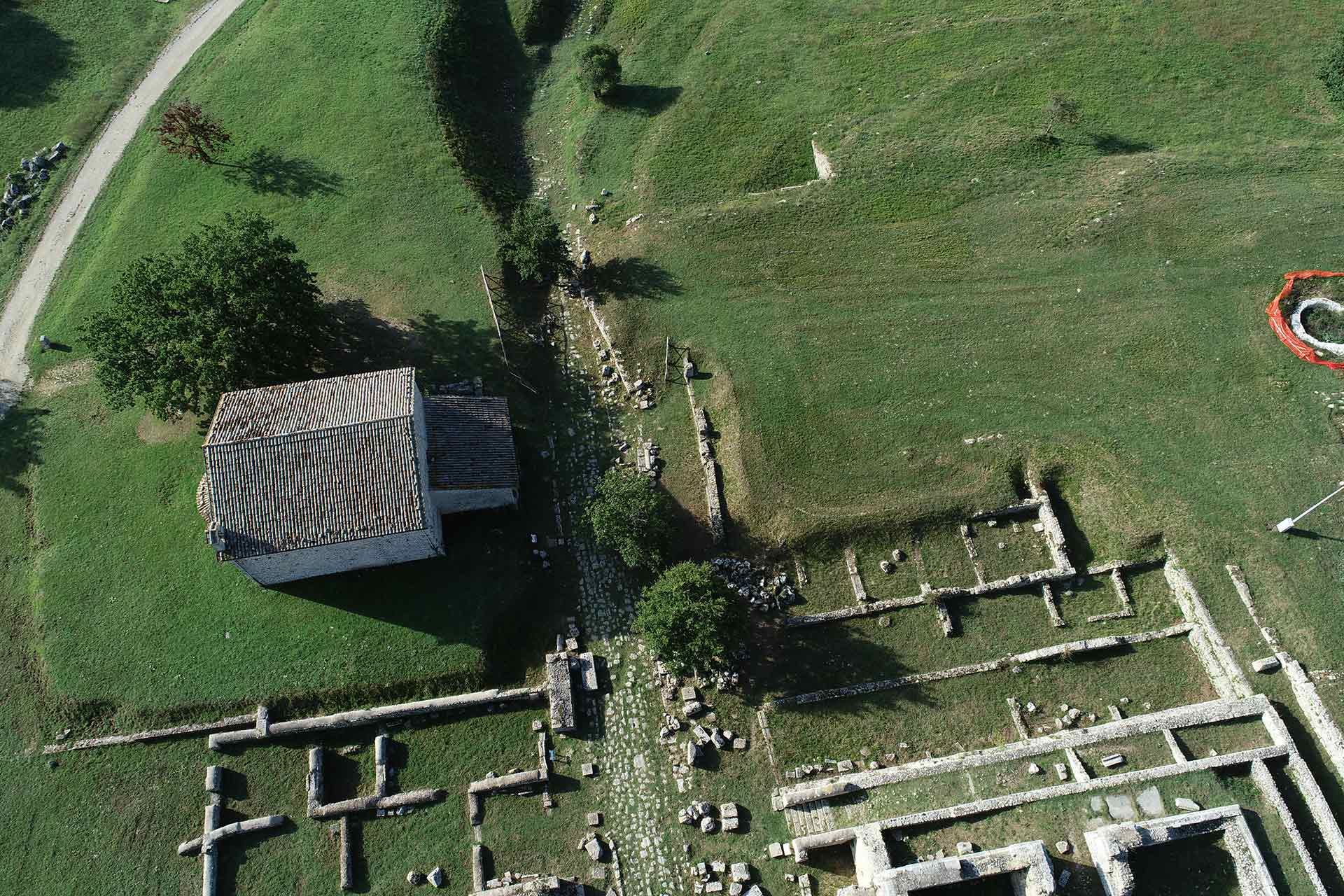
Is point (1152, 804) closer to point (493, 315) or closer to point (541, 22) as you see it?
point (493, 315)

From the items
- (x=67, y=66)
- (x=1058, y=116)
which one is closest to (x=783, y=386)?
(x=1058, y=116)

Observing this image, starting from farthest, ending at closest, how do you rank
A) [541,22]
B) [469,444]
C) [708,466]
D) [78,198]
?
[541,22] → [78,198] → [708,466] → [469,444]

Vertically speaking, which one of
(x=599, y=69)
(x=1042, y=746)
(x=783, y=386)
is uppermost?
(x=599, y=69)

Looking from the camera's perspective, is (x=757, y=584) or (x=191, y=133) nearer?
(x=757, y=584)

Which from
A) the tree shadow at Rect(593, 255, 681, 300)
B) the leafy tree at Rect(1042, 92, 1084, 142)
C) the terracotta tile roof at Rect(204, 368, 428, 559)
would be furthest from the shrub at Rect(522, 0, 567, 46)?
the terracotta tile roof at Rect(204, 368, 428, 559)

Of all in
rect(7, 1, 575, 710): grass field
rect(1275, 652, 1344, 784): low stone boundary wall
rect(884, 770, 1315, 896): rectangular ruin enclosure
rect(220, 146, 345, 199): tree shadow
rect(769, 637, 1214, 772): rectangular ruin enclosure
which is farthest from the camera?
rect(220, 146, 345, 199): tree shadow

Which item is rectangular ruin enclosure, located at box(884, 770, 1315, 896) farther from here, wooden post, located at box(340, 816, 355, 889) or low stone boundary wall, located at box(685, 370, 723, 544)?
wooden post, located at box(340, 816, 355, 889)

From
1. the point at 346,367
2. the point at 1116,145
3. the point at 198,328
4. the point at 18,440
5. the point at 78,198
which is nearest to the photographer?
the point at 198,328
